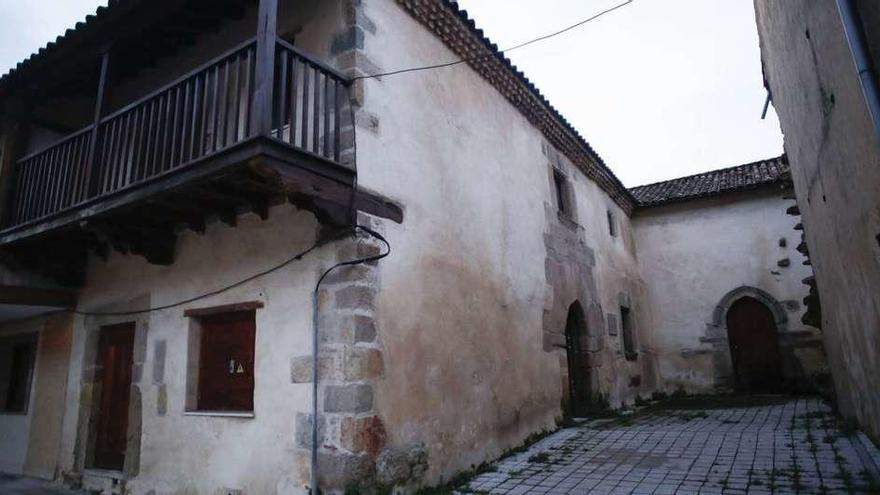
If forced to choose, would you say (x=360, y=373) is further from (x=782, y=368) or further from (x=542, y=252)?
(x=782, y=368)

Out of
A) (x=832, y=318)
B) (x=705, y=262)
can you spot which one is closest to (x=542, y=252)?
(x=832, y=318)

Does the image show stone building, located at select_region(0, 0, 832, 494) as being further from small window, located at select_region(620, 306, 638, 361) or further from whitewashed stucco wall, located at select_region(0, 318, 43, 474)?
small window, located at select_region(620, 306, 638, 361)

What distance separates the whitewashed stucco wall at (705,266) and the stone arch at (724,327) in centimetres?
10

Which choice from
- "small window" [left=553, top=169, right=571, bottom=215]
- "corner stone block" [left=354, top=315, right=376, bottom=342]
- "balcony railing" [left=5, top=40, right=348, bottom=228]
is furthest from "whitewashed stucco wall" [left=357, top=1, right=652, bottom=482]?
"small window" [left=553, top=169, right=571, bottom=215]

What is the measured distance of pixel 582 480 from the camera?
500 cm

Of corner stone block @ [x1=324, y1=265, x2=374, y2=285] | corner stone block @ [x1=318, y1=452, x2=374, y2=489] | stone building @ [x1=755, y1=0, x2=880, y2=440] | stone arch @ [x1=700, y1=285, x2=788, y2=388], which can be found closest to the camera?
stone building @ [x1=755, y1=0, x2=880, y2=440]

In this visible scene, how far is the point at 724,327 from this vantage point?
12.4m

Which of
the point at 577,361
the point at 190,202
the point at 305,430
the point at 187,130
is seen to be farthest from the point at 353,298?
the point at 577,361

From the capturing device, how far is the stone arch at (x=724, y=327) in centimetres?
1203

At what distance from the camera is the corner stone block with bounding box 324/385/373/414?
420 cm

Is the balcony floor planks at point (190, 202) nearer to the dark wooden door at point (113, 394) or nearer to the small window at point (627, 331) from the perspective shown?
the dark wooden door at point (113, 394)

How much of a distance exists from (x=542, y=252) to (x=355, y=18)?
15.0 ft

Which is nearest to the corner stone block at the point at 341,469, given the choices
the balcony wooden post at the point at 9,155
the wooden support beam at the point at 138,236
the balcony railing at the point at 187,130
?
the balcony railing at the point at 187,130

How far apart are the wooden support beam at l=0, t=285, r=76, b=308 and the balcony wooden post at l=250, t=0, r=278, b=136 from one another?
4.89 meters
